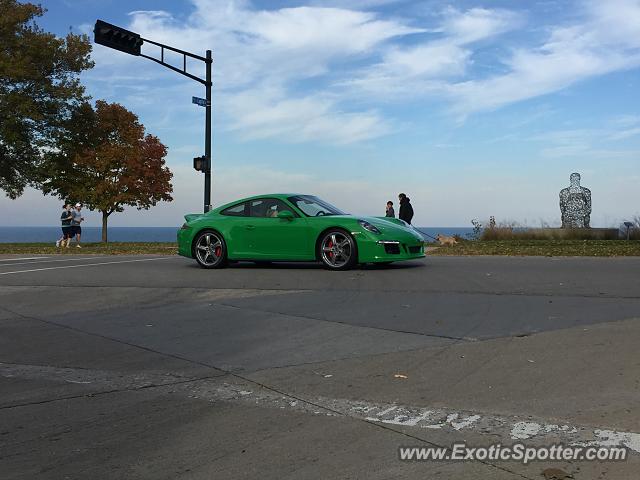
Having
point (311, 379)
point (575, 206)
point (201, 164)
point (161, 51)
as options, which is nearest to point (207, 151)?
point (201, 164)

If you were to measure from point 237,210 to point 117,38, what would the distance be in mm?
9798

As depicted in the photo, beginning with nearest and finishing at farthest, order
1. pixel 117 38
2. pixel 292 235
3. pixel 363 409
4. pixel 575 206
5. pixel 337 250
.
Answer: pixel 363 409 → pixel 337 250 → pixel 292 235 → pixel 117 38 → pixel 575 206

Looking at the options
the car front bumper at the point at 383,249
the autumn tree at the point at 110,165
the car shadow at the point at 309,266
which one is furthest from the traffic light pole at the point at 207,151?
the autumn tree at the point at 110,165

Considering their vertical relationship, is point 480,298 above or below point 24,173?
below

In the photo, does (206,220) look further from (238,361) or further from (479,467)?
(479,467)

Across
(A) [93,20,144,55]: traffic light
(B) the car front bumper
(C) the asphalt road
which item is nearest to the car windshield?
(B) the car front bumper

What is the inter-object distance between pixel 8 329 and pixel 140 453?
4.48m

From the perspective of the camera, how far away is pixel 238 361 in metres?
5.84

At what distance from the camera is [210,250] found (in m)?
13.9

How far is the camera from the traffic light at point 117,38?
2041cm

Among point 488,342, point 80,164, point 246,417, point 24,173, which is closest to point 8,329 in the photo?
point 246,417

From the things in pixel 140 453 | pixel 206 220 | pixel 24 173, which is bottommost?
pixel 140 453

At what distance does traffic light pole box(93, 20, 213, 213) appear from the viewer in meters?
20.6

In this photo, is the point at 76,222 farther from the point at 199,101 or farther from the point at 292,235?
the point at 292,235
